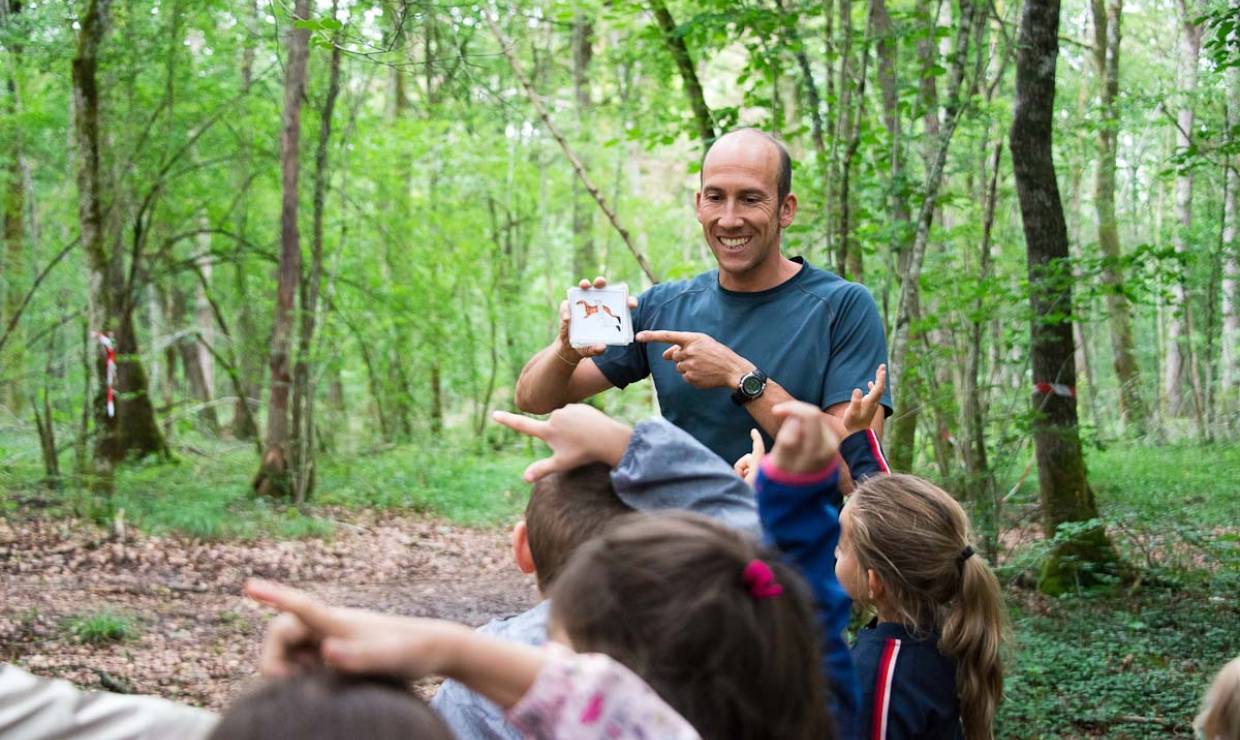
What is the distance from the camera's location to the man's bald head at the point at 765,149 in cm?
310

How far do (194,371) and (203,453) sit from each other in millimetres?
6510

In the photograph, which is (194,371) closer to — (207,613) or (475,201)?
(475,201)

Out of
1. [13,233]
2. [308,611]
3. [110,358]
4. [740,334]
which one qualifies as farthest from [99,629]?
[13,233]

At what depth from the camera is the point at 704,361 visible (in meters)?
2.75

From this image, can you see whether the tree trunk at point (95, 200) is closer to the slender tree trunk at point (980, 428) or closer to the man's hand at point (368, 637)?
the slender tree trunk at point (980, 428)

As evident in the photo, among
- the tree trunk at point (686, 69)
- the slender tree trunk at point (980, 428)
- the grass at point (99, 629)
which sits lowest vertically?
the grass at point (99, 629)

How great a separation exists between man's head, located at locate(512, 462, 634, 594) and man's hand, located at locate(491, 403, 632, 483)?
33 mm

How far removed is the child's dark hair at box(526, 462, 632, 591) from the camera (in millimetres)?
1775

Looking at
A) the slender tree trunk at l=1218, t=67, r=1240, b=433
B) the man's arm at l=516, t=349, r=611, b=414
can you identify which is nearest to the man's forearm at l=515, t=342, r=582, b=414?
the man's arm at l=516, t=349, r=611, b=414

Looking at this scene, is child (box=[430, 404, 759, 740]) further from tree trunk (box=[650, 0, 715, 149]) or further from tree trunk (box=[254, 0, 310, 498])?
tree trunk (box=[254, 0, 310, 498])

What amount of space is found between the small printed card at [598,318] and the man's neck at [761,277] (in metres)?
0.33

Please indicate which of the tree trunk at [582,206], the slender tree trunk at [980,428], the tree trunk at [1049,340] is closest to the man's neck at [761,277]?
the slender tree trunk at [980,428]

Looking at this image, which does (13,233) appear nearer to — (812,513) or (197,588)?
(197,588)

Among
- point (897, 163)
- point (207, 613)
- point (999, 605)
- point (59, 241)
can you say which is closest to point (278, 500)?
point (207, 613)
